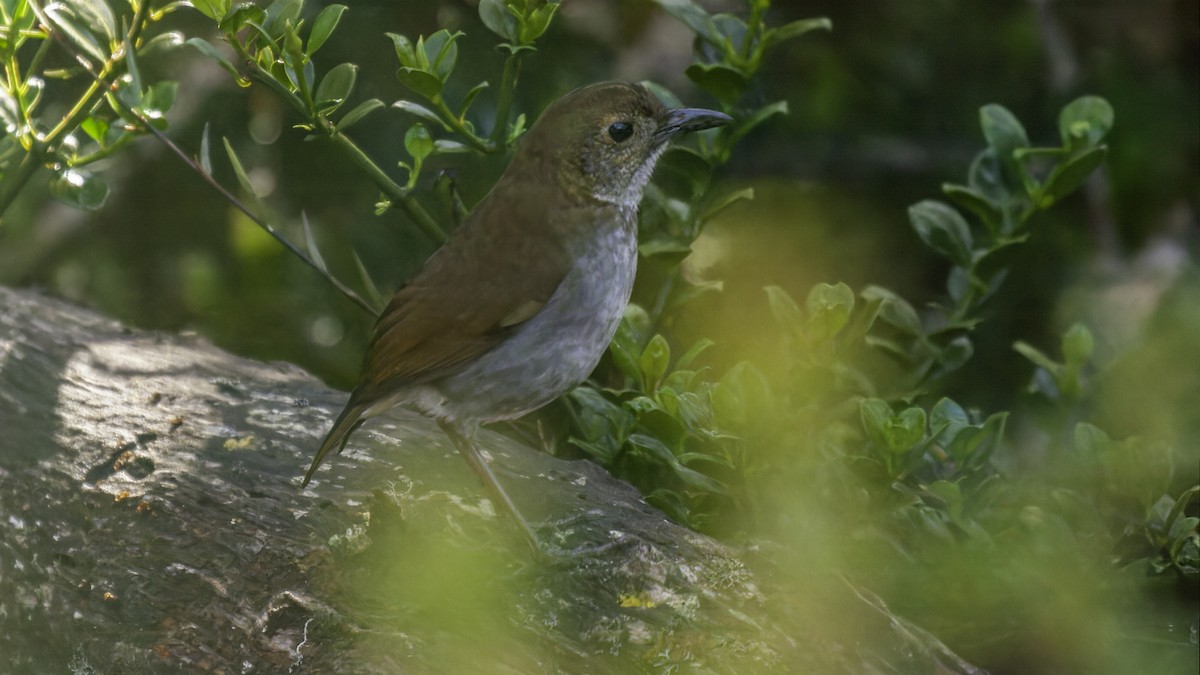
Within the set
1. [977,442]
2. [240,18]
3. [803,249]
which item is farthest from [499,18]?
[803,249]

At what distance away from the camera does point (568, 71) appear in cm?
360

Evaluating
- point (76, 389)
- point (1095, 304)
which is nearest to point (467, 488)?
point (76, 389)

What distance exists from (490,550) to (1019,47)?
2790mm

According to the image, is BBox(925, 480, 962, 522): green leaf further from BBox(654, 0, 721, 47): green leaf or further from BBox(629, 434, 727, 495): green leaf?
BBox(654, 0, 721, 47): green leaf

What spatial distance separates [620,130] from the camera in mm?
2357

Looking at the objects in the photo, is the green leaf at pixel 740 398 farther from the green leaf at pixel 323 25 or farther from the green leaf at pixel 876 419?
the green leaf at pixel 323 25

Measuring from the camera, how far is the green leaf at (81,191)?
2662mm

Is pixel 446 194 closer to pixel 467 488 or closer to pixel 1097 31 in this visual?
pixel 467 488

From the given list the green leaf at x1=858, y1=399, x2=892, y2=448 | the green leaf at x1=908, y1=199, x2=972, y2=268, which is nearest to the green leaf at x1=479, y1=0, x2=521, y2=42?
the green leaf at x1=858, y1=399, x2=892, y2=448

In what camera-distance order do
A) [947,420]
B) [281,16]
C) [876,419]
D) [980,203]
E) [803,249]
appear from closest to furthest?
[281,16] < [876,419] < [947,420] < [980,203] < [803,249]

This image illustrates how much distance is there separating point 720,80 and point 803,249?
4.57ft

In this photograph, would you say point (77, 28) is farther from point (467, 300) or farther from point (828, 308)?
point (828, 308)

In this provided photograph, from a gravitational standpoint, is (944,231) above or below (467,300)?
above

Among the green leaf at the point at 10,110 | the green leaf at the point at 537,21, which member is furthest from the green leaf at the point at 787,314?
the green leaf at the point at 10,110
